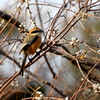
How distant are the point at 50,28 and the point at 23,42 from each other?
467mm

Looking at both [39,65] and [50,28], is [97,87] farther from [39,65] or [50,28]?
[39,65]

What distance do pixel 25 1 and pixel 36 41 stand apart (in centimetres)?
52

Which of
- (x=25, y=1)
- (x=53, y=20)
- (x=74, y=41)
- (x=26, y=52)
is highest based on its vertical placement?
(x=25, y=1)

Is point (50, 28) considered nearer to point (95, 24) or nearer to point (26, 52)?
point (26, 52)

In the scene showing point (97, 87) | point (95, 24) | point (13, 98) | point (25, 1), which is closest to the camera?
point (97, 87)

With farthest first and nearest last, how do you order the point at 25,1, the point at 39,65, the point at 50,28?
the point at 39,65, the point at 25,1, the point at 50,28

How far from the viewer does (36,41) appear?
2.94 meters

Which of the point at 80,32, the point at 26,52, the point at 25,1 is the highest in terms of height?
the point at 25,1

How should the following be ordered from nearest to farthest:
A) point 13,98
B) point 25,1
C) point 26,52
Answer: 1. point 25,1
2. point 26,52
3. point 13,98

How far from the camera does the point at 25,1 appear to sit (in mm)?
2660

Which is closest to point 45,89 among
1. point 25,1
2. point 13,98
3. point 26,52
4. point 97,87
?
point 13,98

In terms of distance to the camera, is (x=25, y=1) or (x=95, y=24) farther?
(x=95, y=24)

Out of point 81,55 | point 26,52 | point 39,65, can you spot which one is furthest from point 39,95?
point 39,65

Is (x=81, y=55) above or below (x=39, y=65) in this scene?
above
